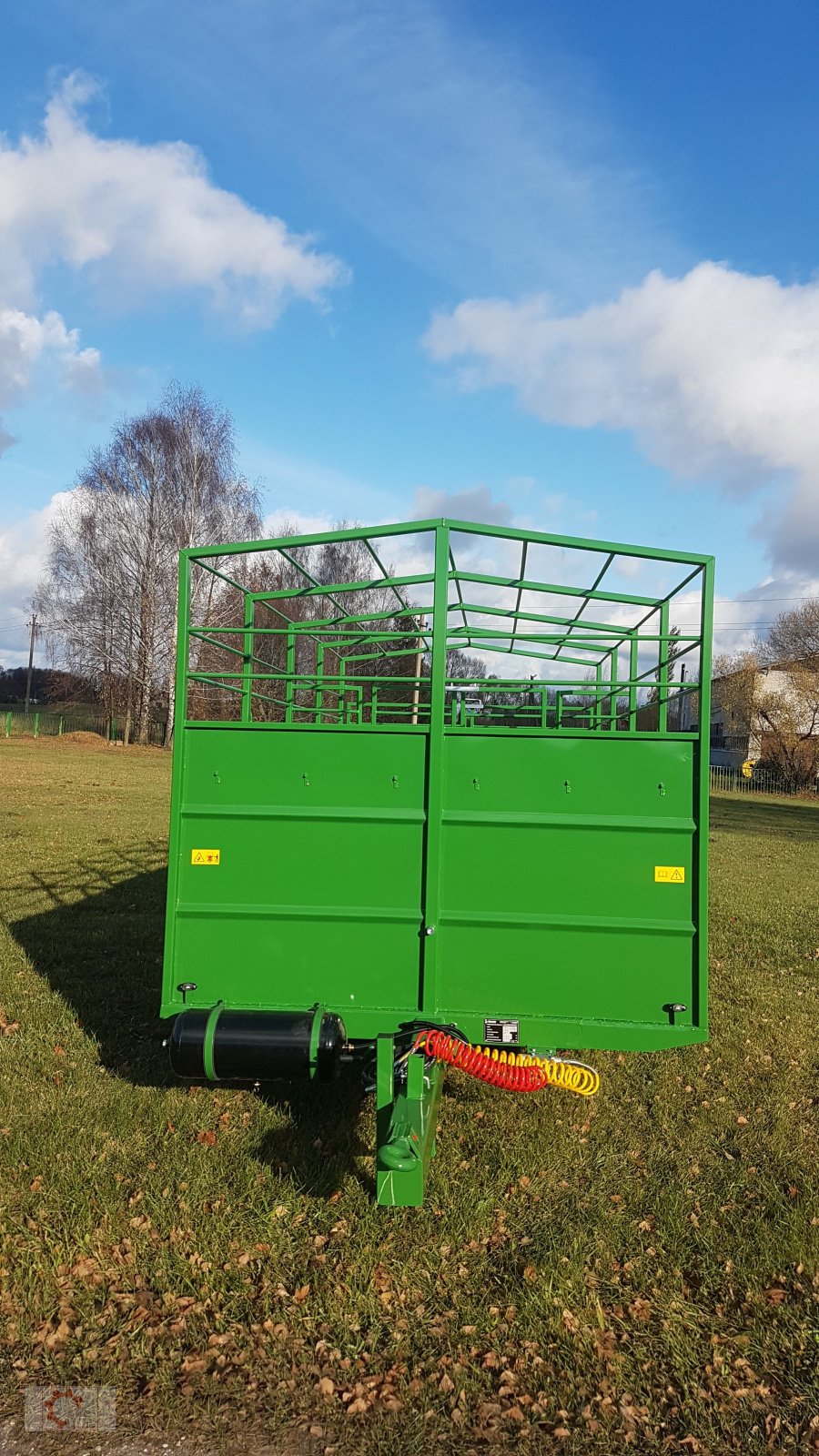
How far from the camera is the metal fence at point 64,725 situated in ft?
137

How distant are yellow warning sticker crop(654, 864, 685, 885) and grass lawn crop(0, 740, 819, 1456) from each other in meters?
1.42

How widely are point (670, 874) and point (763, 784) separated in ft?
130

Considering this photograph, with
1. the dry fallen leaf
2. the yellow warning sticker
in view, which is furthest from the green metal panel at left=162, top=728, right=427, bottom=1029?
the dry fallen leaf

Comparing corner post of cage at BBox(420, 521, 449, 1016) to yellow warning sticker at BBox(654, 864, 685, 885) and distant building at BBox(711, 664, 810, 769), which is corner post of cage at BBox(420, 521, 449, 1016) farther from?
distant building at BBox(711, 664, 810, 769)

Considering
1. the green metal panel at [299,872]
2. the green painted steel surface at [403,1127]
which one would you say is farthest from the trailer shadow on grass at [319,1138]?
the green metal panel at [299,872]

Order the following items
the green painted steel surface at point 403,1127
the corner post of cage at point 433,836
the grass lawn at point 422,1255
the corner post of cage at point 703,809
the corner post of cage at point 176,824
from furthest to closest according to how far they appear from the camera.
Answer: the corner post of cage at point 176,824 → the corner post of cage at point 433,836 → the corner post of cage at point 703,809 → the green painted steel surface at point 403,1127 → the grass lawn at point 422,1255

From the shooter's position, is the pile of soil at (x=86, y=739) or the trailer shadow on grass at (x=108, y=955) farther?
the pile of soil at (x=86, y=739)

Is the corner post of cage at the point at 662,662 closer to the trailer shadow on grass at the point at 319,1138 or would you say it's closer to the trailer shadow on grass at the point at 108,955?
the trailer shadow on grass at the point at 319,1138

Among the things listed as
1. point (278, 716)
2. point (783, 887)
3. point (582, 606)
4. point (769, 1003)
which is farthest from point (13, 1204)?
point (278, 716)

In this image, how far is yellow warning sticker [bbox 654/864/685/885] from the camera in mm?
4129

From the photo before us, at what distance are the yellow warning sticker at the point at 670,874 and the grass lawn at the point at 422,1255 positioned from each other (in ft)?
4.65

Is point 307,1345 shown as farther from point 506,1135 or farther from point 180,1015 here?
point 506,1135

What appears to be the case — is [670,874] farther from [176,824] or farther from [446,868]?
[176,824]

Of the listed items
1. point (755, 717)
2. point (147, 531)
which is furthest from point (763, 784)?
point (147, 531)
